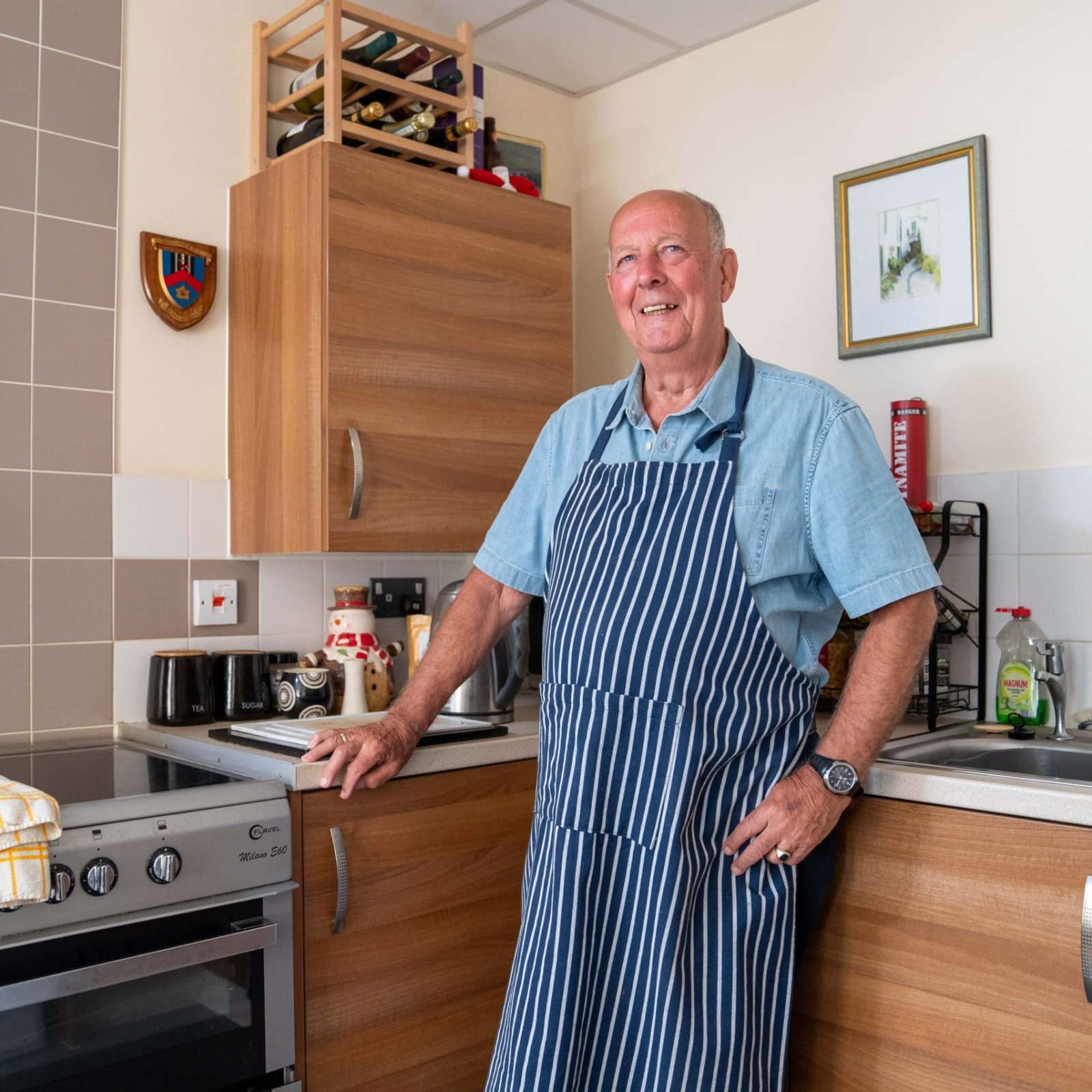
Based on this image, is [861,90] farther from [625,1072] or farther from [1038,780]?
[625,1072]

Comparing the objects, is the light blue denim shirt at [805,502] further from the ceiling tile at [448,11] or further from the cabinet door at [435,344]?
the ceiling tile at [448,11]

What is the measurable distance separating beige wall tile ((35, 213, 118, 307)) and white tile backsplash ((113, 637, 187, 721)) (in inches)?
24.0

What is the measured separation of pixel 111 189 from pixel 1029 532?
1.71 metres

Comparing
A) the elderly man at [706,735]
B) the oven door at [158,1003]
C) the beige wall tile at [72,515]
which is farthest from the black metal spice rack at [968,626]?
the beige wall tile at [72,515]

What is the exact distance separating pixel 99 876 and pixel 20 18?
4.77 ft

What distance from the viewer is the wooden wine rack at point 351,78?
81.0 inches

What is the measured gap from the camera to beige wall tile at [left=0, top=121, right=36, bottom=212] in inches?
75.5

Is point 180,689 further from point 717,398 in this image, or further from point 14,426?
point 717,398

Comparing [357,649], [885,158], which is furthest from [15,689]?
[885,158]

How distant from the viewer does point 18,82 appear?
1939mm

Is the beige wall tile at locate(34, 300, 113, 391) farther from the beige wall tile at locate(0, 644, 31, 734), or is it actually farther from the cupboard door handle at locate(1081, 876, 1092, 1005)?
the cupboard door handle at locate(1081, 876, 1092, 1005)

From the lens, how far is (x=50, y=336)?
77.3 inches

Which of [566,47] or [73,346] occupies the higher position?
[566,47]

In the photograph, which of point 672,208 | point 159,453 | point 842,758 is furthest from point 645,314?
point 159,453
